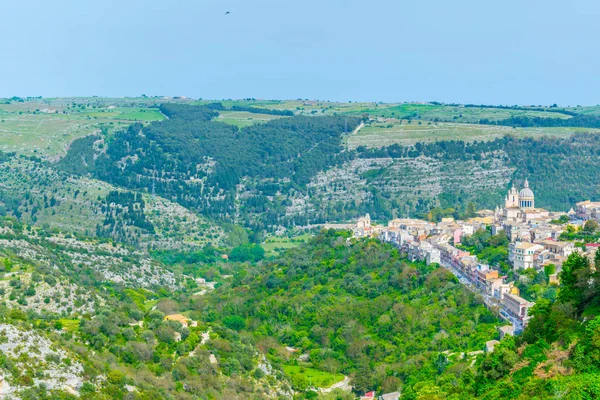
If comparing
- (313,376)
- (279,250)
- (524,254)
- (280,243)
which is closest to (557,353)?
(313,376)

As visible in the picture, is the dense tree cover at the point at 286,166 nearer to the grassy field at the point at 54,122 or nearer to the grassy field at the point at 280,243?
the grassy field at the point at 54,122

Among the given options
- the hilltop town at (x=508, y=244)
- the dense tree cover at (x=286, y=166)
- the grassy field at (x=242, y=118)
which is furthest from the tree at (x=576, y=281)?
the grassy field at (x=242, y=118)

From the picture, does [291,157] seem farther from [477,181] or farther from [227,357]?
[227,357]

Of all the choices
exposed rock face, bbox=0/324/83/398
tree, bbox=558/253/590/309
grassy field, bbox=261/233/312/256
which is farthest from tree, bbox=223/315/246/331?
grassy field, bbox=261/233/312/256

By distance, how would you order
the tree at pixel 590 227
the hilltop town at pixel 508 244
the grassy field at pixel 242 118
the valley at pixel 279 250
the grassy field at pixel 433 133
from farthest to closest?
the grassy field at pixel 242 118, the grassy field at pixel 433 133, the tree at pixel 590 227, the hilltop town at pixel 508 244, the valley at pixel 279 250

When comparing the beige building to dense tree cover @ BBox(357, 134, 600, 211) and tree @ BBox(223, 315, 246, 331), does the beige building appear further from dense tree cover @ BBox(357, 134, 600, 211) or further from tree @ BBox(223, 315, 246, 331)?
dense tree cover @ BBox(357, 134, 600, 211)
